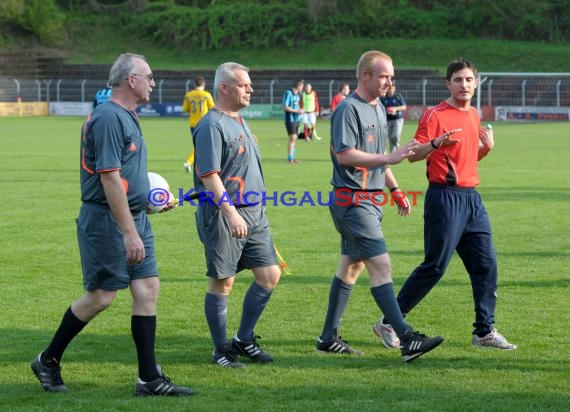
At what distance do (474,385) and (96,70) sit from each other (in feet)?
182

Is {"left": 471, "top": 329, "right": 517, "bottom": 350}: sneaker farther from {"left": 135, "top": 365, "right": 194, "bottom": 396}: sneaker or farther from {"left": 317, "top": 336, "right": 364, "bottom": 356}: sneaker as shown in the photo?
{"left": 135, "top": 365, "right": 194, "bottom": 396}: sneaker

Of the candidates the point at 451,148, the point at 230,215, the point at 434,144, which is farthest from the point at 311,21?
the point at 230,215

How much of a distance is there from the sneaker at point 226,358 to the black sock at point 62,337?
3.30 ft

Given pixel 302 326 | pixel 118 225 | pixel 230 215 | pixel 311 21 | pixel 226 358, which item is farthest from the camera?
pixel 311 21

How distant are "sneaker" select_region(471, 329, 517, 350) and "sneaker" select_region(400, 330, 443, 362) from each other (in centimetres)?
64

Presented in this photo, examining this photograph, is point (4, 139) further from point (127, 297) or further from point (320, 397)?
point (320, 397)

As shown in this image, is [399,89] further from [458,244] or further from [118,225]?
[118,225]

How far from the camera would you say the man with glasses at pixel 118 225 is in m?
5.58

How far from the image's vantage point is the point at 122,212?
556cm

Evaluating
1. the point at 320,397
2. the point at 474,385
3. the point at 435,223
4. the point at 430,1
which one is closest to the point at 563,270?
the point at 435,223

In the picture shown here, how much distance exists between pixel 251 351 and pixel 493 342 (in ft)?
5.44

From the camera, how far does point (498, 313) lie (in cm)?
803

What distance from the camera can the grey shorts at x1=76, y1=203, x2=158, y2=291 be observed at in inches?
226

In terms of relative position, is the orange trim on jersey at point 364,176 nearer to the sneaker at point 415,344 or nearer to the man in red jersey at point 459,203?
the man in red jersey at point 459,203
